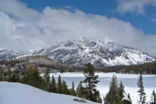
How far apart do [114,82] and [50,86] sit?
→ 19.5 meters

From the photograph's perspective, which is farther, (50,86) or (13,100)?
(50,86)

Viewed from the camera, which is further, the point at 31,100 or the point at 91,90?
the point at 91,90

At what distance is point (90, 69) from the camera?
38.5 m

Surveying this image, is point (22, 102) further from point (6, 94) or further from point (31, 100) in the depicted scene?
point (6, 94)

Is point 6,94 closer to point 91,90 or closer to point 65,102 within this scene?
point 65,102

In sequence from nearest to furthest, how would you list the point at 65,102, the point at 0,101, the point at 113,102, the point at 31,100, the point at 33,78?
the point at 0,101, the point at 31,100, the point at 65,102, the point at 33,78, the point at 113,102

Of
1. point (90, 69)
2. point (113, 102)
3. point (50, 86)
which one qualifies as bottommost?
point (113, 102)

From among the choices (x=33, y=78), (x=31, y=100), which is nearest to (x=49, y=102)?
(x=31, y=100)

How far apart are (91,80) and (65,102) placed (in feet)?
78.3

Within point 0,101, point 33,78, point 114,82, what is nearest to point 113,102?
point 114,82

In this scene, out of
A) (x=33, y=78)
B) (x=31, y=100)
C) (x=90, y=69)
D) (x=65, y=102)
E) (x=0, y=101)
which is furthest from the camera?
(x=33, y=78)

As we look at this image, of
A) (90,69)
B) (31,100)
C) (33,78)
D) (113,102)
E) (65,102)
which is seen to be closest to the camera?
(31,100)

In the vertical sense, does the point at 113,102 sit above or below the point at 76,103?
below

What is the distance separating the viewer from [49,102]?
47.4 feet
